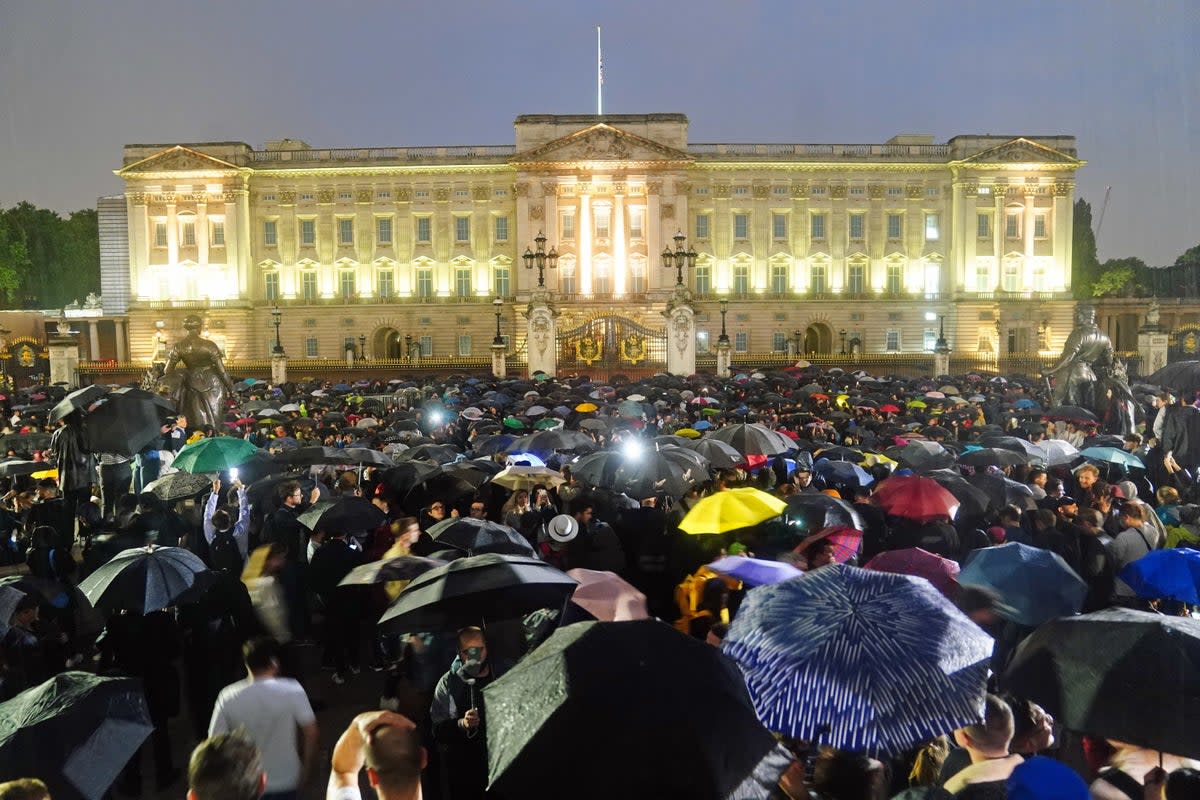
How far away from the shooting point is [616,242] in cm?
5888

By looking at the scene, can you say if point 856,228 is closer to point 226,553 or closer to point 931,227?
point 931,227

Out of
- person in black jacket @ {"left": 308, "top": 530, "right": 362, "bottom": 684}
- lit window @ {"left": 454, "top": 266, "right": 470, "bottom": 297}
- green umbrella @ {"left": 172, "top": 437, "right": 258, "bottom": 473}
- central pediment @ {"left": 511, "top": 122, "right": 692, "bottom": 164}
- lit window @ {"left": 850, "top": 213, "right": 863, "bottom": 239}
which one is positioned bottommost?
person in black jacket @ {"left": 308, "top": 530, "right": 362, "bottom": 684}

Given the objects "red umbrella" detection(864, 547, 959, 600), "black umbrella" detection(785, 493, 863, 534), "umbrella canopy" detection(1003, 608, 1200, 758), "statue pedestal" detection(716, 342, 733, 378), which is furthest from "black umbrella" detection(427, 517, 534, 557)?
"statue pedestal" detection(716, 342, 733, 378)

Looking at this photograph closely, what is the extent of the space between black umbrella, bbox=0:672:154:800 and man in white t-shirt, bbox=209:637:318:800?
53cm

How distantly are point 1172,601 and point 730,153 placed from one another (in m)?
55.2

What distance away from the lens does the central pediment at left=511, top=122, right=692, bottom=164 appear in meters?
57.6

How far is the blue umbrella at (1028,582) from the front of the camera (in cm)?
628

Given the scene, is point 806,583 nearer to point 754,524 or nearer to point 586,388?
point 754,524

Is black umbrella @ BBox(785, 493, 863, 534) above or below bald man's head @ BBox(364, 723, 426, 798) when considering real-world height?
above

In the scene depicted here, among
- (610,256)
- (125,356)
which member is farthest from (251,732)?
(125,356)

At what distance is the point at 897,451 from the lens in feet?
42.7

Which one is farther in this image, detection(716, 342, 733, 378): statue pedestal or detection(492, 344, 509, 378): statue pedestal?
detection(716, 342, 733, 378): statue pedestal

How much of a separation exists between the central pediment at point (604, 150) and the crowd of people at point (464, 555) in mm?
42757

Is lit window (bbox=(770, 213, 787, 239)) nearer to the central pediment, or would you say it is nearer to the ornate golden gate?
the central pediment
